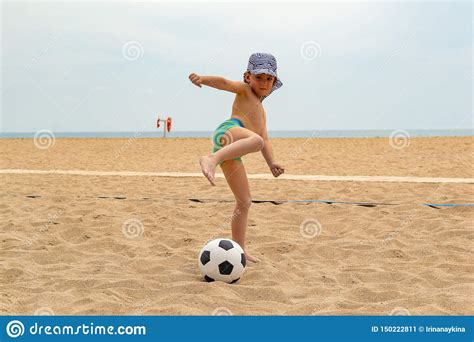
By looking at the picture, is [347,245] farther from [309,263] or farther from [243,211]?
[243,211]

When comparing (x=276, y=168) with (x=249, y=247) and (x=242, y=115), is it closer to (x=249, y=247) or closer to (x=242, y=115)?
(x=242, y=115)

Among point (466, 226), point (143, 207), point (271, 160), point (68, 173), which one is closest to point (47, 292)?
point (271, 160)

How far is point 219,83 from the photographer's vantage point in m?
3.75

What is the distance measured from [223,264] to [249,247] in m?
1.20

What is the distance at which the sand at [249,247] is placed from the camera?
125 inches

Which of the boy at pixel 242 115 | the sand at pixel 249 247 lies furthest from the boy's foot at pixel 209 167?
the sand at pixel 249 247

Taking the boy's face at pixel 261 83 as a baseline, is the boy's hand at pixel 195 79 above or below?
below

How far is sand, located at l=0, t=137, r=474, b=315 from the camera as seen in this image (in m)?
3.17

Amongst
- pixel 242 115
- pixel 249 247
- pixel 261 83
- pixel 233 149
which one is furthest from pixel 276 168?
pixel 249 247

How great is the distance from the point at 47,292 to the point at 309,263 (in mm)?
1997

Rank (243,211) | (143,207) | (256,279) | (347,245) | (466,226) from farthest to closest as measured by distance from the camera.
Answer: (143,207)
(466,226)
(347,245)
(243,211)
(256,279)

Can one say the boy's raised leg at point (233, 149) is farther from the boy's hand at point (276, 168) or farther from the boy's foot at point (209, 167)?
the boy's hand at point (276, 168)

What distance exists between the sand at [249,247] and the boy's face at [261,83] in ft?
4.38

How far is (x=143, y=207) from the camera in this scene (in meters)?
6.57
